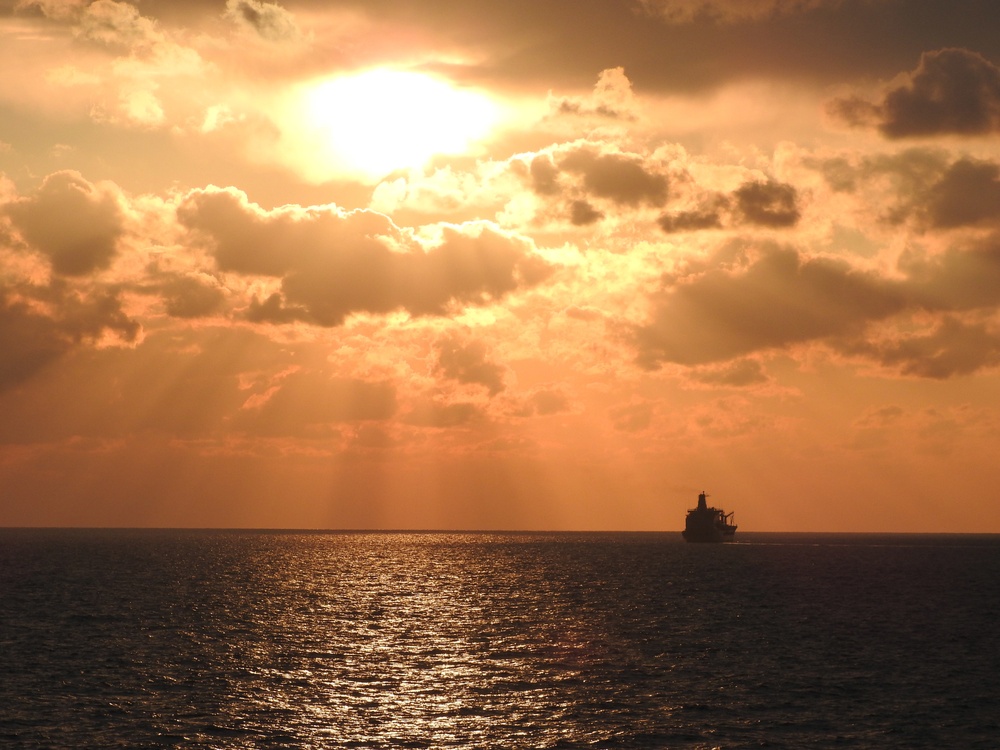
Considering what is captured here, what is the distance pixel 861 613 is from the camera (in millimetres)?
96250

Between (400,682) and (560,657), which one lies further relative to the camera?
(560,657)

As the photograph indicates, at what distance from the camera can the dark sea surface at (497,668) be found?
4538 centimetres

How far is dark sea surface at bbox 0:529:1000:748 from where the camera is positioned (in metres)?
45.4

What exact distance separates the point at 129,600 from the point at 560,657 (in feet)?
184

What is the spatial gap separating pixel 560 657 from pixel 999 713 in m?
26.3

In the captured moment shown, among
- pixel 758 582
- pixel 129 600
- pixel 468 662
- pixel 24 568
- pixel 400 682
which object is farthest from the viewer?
pixel 24 568

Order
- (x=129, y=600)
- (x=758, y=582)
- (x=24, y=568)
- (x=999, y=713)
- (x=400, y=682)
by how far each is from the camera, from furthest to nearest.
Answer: (x=24, y=568), (x=758, y=582), (x=129, y=600), (x=400, y=682), (x=999, y=713)

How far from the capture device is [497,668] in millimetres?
62219

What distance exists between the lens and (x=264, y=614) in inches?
3686

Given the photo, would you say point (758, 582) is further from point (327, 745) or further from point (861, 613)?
point (327, 745)

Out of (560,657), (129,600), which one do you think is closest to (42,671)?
(560,657)

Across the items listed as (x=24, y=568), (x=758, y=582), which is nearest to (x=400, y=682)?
(x=758, y=582)

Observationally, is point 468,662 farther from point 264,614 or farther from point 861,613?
point 861,613

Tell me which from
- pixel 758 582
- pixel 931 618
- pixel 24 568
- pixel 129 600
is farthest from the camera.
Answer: pixel 24 568
